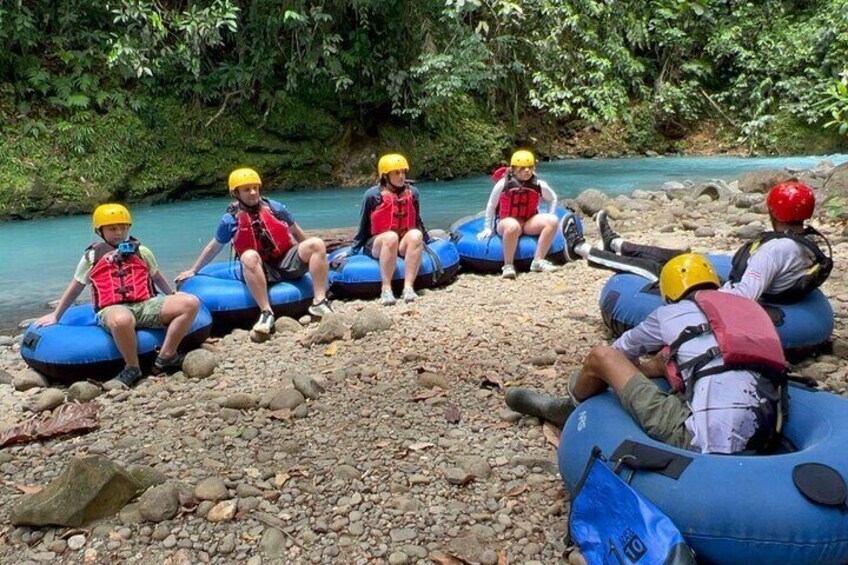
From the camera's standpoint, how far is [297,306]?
568cm

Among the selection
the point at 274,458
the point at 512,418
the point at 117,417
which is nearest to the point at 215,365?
the point at 117,417

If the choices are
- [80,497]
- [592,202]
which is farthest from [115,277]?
[592,202]

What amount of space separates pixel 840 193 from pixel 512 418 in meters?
7.62

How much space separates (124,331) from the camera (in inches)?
175

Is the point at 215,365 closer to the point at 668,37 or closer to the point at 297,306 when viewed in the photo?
the point at 297,306

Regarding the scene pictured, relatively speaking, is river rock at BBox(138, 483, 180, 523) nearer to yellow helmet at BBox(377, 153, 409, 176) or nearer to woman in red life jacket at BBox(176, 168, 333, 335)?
woman in red life jacket at BBox(176, 168, 333, 335)

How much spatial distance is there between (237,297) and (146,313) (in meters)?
0.93

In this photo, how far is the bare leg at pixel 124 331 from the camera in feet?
14.6

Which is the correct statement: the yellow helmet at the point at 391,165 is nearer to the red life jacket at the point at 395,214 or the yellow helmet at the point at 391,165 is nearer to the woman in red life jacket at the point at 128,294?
the red life jacket at the point at 395,214

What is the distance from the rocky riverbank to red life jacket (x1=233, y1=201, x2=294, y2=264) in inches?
24.6

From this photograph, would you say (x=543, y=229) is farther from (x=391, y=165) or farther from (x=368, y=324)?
(x=368, y=324)

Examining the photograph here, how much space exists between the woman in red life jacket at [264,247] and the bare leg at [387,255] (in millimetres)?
561

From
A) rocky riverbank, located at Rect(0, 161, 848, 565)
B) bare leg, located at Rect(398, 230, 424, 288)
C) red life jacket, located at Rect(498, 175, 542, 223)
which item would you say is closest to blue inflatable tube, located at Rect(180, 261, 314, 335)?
rocky riverbank, located at Rect(0, 161, 848, 565)

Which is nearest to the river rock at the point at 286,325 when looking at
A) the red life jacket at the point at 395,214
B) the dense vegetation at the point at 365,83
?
the red life jacket at the point at 395,214
